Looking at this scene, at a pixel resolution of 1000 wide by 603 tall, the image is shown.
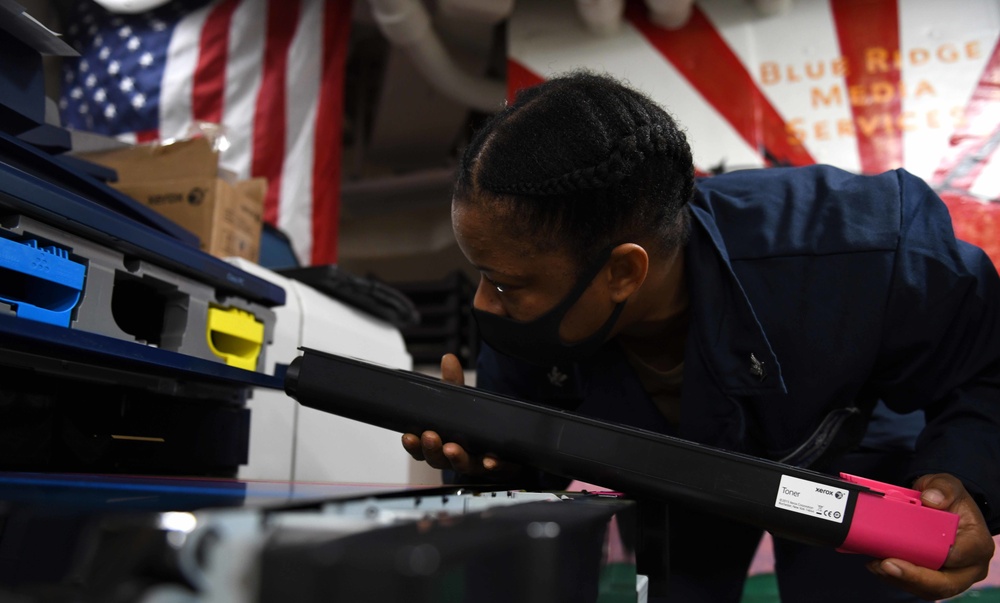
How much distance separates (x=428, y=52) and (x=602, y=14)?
63 centimetres

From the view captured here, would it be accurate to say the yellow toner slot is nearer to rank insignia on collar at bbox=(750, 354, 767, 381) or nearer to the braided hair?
the braided hair

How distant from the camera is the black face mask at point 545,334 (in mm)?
822

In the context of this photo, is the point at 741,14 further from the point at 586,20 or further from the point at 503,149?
the point at 503,149

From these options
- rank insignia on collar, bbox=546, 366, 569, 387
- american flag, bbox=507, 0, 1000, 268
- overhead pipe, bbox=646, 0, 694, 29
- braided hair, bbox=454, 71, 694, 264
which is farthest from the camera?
overhead pipe, bbox=646, 0, 694, 29

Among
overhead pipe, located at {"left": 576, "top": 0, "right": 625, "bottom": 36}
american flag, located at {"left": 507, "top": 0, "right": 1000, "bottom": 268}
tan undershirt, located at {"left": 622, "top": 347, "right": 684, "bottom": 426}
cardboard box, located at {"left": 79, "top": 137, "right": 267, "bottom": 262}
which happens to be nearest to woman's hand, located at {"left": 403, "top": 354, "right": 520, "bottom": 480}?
tan undershirt, located at {"left": 622, "top": 347, "right": 684, "bottom": 426}

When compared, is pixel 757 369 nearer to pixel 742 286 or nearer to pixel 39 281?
pixel 742 286

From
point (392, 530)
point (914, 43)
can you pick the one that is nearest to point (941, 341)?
point (392, 530)

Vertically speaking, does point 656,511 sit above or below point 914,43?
below

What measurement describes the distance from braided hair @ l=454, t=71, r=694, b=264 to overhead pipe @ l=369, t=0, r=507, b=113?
1377mm

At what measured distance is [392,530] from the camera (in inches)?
10.7

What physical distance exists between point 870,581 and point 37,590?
102 centimetres

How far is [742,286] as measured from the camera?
871mm

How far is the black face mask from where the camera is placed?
822 millimetres

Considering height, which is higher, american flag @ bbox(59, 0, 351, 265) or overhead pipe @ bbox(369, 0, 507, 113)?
overhead pipe @ bbox(369, 0, 507, 113)
